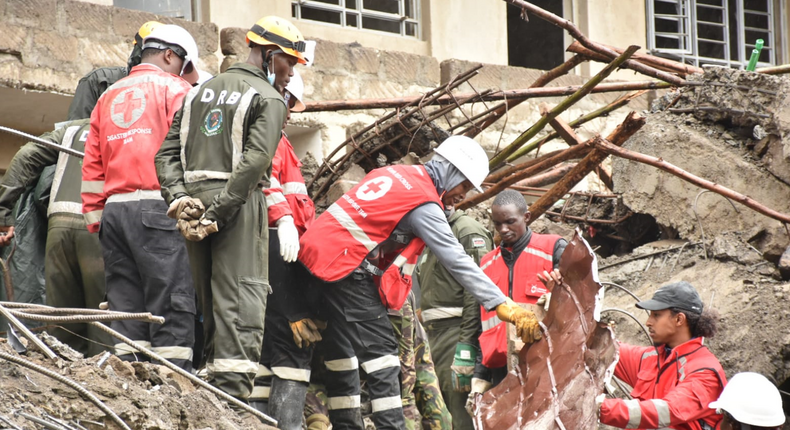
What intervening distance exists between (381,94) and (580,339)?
236 inches

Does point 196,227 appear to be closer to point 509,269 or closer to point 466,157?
point 466,157

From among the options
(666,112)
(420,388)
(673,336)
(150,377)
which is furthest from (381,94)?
(150,377)

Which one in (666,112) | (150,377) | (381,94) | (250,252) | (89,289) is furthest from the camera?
(381,94)

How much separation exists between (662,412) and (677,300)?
741 millimetres

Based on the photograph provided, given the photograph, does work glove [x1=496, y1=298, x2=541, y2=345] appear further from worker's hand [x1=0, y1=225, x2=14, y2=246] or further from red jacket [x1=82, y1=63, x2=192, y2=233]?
worker's hand [x1=0, y1=225, x2=14, y2=246]

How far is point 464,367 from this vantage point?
20.8 ft

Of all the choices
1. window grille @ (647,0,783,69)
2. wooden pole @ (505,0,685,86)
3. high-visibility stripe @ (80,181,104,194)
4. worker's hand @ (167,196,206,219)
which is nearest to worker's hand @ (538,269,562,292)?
worker's hand @ (167,196,206,219)

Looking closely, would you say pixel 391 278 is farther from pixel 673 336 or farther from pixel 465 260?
pixel 673 336

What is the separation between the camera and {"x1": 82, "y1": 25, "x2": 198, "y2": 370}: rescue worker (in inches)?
211

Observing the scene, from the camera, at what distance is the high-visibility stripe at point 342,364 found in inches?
222

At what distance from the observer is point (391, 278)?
18.9 feet

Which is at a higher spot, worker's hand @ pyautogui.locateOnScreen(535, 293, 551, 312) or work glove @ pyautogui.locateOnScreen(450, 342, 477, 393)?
worker's hand @ pyautogui.locateOnScreen(535, 293, 551, 312)

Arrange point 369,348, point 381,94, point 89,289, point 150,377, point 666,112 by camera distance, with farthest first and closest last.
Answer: point 381,94
point 666,112
point 89,289
point 369,348
point 150,377

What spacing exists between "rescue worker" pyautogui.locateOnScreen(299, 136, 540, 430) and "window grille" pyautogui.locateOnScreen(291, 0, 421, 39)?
562 cm
